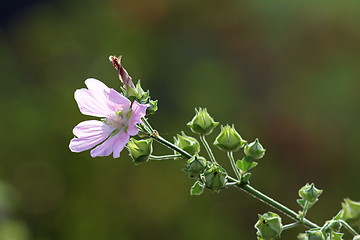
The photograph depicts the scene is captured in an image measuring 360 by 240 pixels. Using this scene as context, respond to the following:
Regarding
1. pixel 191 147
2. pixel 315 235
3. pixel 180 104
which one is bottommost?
pixel 315 235

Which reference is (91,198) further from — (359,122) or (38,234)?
(359,122)

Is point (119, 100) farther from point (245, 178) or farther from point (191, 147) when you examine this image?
point (245, 178)

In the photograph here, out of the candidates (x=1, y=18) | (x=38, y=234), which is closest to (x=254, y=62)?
(x=38, y=234)

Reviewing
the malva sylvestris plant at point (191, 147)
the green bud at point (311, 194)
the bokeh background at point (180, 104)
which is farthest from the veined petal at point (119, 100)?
the bokeh background at point (180, 104)

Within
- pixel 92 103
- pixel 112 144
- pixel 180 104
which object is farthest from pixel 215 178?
pixel 180 104

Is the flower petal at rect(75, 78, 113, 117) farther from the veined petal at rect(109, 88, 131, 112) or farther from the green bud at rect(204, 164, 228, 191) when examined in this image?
the green bud at rect(204, 164, 228, 191)

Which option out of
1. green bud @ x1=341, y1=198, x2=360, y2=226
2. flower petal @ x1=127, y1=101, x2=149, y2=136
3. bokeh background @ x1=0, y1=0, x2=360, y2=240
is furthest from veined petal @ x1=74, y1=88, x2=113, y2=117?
bokeh background @ x1=0, y1=0, x2=360, y2=240

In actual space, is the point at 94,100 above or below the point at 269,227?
above
